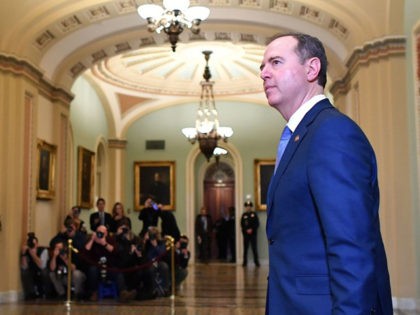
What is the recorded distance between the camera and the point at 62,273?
11305 millimetres

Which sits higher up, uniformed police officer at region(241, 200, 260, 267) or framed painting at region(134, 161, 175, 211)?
framed painting at region(134, 161, 175, 211)

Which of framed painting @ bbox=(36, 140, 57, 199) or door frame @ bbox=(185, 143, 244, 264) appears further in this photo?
door frame @ bbox=(185, 143, 244, 264)

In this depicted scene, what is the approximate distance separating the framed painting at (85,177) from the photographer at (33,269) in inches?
222

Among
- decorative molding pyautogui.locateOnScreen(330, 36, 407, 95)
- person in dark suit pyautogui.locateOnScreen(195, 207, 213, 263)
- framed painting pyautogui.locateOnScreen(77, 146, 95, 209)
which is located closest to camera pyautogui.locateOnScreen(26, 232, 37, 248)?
framed painting pyautogui.locateOnScreen(77, 146, 95, 209)

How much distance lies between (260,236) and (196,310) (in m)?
11.5

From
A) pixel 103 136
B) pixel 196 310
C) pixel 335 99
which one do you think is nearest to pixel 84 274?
pixel 196 310

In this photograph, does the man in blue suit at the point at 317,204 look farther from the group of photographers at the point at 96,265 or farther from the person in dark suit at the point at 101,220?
the person in dark suit at the point at 101,220

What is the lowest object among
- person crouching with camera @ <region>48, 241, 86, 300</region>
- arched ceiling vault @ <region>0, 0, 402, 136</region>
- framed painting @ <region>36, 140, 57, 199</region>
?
person crouching with camera @ <region>48, 241, 86, 300</region>

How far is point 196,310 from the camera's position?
9617 millimetres

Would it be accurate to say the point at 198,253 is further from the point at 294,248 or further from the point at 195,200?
the point at 294,248

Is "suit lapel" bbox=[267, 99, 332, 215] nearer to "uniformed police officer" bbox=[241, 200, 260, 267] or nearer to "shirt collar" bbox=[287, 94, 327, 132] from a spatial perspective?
"shirt collar" bbox=[287, 94, 327, 132]

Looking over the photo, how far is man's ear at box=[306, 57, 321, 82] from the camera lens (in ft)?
6.93

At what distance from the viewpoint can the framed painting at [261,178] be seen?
21172 millimetres

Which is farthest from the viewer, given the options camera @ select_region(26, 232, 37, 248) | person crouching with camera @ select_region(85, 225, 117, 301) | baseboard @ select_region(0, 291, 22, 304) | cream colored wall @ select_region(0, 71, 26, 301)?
person crouching with camera @ select_region(85, 225, 117, 301)
